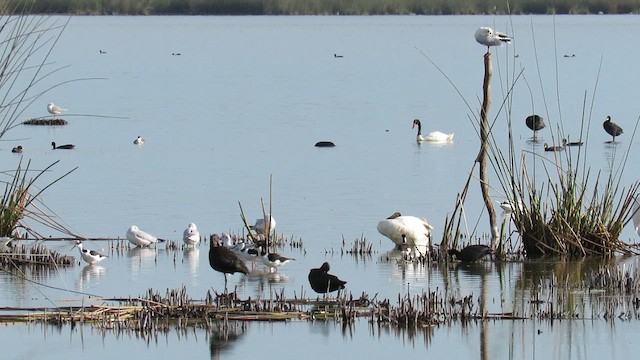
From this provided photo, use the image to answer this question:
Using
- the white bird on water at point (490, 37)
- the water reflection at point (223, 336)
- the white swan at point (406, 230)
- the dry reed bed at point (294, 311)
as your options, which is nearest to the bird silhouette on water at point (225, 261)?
the dry reed bed at point (294, 311)

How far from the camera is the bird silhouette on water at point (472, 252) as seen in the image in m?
11.7

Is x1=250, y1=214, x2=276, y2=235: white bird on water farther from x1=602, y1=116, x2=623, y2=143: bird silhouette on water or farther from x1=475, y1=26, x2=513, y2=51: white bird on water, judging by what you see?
x1=602, y1=116, x2=623, y2=143: bird silhouette on water

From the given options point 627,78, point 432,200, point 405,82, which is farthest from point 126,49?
point 432,200

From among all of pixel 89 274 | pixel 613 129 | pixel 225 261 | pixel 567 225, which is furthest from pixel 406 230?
pixel 613 129

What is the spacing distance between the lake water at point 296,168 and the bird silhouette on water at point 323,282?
0.75ft

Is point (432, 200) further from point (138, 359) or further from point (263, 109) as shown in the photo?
point (263, 109)

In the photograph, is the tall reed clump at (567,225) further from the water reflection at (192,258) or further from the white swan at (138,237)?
the white swan at (138,237)

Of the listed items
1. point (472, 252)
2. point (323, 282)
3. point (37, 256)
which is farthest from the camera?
point (472, 252)

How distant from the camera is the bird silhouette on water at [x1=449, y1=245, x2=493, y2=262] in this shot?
1173 cm

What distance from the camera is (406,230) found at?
12.8 metres

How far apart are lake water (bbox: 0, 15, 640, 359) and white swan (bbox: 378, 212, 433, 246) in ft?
0.50

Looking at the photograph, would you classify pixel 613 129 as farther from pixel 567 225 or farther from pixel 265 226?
pixel 265 226

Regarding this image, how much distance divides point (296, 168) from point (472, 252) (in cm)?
821

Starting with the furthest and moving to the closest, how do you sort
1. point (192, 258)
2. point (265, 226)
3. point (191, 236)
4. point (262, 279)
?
point (265, 226) → point (191, 236) → point (192, 258) → point (262, 279)
